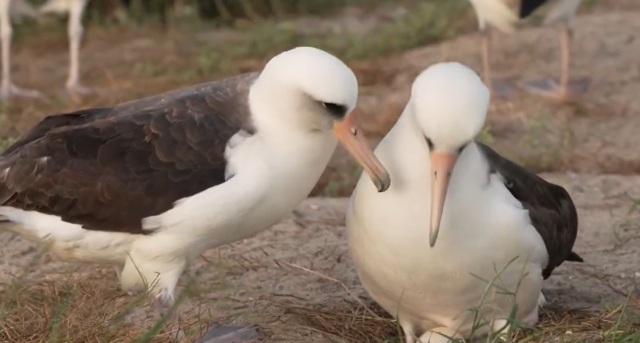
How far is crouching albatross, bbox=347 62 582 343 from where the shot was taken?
11.5 feet

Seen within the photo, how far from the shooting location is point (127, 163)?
158 inches

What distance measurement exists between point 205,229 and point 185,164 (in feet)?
0.74

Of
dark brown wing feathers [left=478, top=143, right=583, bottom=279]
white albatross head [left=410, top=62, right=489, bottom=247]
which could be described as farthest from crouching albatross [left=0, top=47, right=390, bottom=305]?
dark brown wing feathers [left=478, top=143, right=583, bottom=279]

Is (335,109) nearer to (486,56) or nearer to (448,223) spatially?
(448,223)

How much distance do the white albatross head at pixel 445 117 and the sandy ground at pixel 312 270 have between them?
0.80 meters

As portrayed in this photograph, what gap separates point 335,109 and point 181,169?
53 centimetres

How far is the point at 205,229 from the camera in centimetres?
392

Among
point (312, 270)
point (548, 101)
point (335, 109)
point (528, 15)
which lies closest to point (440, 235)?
point (335, 109)

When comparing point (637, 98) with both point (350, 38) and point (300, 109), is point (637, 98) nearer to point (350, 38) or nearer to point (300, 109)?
point (350, 38)

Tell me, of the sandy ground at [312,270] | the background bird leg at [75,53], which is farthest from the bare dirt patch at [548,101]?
the background bird leg at [75,53]

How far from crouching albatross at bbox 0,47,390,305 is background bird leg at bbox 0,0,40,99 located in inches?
170

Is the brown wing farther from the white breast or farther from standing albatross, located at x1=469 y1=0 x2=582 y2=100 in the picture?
standing albatross, located at x1=469 y1=0 x2=582 y2=100

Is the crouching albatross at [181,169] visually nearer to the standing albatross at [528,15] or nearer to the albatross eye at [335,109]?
the albatross eye at [335,109]

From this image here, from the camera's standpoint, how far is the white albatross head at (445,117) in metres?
3.45
